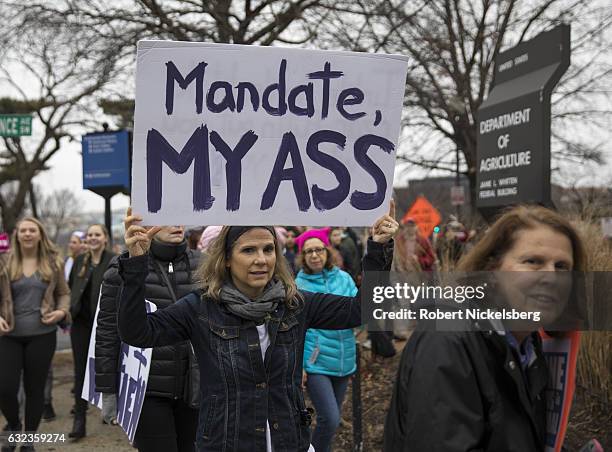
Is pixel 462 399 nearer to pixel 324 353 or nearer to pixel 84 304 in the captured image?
pixel 324 353

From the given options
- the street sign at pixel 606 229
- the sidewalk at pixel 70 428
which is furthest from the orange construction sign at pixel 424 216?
the sidewalk at pixel 70 428

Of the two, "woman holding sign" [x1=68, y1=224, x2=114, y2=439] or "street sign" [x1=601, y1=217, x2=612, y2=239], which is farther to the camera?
"street sign" [x1=601, y1=217, x2=612, y2=239]

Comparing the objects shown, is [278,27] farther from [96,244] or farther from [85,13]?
[96,244]

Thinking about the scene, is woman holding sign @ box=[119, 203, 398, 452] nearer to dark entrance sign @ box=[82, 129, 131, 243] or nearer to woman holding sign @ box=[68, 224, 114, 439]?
woman holding sign @ box=[68, 224, 114, 439]

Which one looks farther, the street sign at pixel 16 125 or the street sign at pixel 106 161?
the street sign at pixel 106 161

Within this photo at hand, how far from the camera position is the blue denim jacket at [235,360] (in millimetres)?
2562

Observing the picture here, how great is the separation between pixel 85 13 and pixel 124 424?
27.4ft

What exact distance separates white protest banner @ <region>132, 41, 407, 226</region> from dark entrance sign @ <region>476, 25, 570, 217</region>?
10.7 feet

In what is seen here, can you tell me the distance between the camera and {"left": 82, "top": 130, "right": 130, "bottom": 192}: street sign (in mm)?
9234

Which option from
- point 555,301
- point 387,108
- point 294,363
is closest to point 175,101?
point 387,108

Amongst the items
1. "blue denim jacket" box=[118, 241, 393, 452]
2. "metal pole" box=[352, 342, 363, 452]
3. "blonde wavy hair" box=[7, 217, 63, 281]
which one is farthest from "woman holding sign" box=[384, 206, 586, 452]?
"blonde wavy hair" box=[7, 217, 63, 281]

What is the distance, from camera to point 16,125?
336 inches

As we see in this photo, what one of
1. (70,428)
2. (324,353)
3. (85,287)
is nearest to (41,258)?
(85,287)

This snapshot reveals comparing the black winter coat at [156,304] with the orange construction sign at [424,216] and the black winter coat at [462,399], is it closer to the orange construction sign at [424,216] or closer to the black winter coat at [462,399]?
the black winter coat at [462,399]
